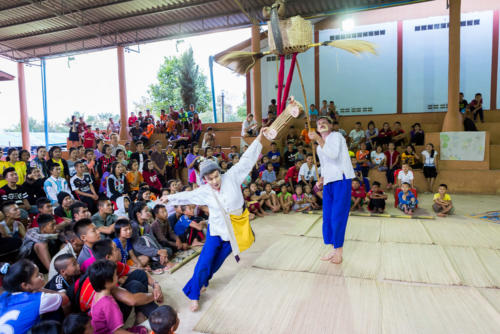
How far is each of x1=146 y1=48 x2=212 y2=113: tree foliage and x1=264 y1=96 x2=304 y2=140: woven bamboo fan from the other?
68.7 ft

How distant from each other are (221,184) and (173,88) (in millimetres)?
22764

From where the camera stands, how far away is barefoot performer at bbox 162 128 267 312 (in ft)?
8.77

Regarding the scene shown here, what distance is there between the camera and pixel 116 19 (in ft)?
34.6

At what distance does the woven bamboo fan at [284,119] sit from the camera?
8.98 feet

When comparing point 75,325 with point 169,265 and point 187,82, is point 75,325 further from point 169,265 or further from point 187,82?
point 187,82

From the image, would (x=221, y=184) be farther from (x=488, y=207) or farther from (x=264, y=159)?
(x=488, y=207)

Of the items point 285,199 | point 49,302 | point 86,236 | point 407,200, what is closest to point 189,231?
point 86,236

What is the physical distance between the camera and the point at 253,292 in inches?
107

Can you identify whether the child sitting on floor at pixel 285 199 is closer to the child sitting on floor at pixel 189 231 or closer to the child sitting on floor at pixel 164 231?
the child sitting on floor at pixel 189 231

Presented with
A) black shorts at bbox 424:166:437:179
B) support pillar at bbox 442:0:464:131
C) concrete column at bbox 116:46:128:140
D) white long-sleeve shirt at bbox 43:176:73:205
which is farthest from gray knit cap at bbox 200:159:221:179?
concrete column at bbox 116:46:128:140

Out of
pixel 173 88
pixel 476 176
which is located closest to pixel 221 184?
pixel 476 176

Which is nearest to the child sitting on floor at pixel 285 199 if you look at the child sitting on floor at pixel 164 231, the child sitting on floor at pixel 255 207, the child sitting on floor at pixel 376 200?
the child sitting on floor at pixel 255 207

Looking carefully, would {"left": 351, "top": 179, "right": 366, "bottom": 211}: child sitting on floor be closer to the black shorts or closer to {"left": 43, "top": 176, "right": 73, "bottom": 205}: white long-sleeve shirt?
the black shorts

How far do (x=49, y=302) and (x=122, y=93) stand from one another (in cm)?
1184
